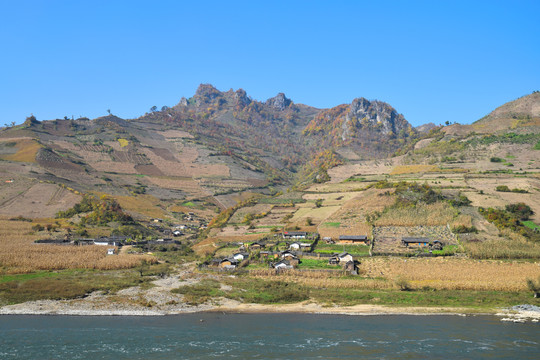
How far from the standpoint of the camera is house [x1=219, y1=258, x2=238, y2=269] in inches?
2785

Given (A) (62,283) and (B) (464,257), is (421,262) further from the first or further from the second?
(A) (62,283)

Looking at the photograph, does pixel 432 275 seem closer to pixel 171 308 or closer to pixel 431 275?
pixel 431 275

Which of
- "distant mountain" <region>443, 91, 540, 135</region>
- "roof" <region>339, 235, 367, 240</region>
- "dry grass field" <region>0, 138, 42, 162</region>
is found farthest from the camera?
"dry grass field" <region>0, 138, 42, 162</region>

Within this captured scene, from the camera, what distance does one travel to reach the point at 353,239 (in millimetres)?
78875

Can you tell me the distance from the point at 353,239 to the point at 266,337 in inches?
1588

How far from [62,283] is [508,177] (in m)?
93.1

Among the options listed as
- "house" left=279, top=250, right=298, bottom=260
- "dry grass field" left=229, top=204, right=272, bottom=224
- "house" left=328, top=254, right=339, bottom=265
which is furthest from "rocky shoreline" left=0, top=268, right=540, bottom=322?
"dry grass field" left=229, top=204, right=272, bottom=224

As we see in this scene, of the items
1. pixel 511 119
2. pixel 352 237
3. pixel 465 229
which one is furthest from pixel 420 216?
pixel 511 119

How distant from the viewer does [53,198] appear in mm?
124125

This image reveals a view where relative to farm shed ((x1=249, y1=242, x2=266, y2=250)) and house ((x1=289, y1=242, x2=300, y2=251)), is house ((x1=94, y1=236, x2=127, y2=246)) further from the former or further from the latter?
house ((x1=289, y1=242, x2=300, y2=251))

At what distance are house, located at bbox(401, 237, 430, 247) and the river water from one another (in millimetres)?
26050

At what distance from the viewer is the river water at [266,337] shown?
36.5 meters

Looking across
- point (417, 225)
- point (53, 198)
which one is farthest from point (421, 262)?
point (53, 198)

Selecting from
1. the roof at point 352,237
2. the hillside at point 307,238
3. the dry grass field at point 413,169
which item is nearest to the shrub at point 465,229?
the hillside at point 307,238
